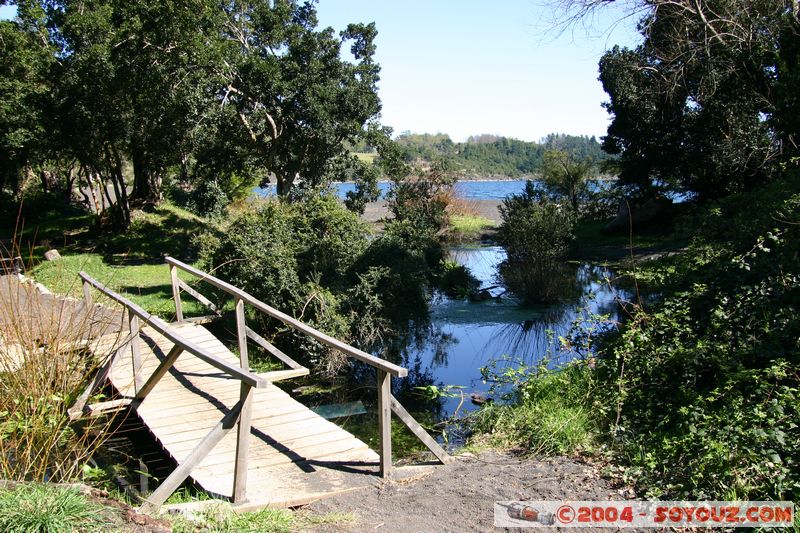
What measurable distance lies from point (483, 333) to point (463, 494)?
853 cm

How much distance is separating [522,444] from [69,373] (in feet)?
13.3

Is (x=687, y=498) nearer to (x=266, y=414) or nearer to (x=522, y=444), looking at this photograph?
(x=522, y=444)

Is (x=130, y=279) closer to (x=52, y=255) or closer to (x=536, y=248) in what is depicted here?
(x=52, y=255)

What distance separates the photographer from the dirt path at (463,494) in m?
4.50

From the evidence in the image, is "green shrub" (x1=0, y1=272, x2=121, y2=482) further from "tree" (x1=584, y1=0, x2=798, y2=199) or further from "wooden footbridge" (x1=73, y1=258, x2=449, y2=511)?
"tree" (x1=584, y1=0, x2=798, y2=199)

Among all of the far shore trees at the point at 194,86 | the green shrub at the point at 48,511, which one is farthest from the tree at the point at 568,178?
the green shrub at the point at 48,511

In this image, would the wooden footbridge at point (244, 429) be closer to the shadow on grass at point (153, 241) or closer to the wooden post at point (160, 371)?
the wooden post at point (160, 371)

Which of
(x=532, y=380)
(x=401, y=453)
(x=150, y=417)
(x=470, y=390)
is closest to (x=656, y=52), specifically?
(x=470, y=390)

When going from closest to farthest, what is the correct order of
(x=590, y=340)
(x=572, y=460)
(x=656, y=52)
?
1. (x=572, y=460)
2. (x=590, y=340)
3. (x=656, y=52)

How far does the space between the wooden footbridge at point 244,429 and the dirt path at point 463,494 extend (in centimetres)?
26

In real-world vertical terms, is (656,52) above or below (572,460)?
above

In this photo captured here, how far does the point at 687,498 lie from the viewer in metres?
4.67

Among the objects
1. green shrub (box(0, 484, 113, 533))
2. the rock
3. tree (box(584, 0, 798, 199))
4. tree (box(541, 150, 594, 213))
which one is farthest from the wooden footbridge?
tree (box(541, 150, 594, 213))

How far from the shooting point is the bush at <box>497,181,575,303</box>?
599 inches
